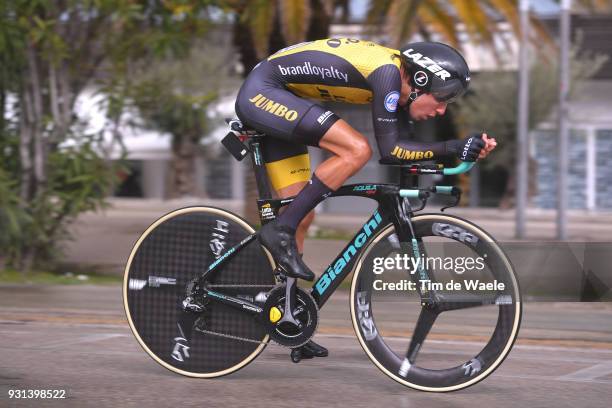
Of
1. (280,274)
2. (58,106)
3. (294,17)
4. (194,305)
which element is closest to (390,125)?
(280,274)

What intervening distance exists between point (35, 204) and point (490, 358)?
6.57 meters

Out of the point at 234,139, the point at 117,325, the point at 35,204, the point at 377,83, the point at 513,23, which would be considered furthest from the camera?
the point at 513,23

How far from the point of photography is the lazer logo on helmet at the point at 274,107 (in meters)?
4.90

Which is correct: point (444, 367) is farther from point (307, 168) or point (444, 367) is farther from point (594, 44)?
point (594, 44)

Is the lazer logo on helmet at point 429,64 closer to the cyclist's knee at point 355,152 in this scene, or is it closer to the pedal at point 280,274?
the cyclist's knee at point 355,152

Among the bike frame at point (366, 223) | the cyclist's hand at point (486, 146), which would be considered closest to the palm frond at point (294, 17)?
the bike frame at point (366, 223)

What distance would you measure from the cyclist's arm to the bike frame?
3.9 inches

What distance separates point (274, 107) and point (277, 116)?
46mm

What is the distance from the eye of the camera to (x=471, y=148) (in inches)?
178

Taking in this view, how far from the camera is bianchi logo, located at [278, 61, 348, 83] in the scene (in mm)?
4816

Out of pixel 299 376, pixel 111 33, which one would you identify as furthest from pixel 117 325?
pixel 111 33

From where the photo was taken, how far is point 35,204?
1028 cm
